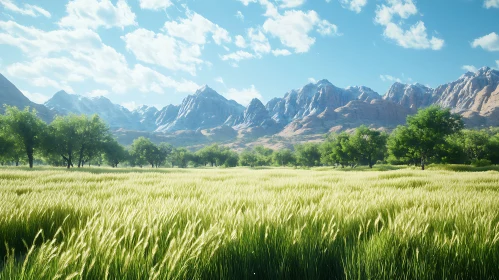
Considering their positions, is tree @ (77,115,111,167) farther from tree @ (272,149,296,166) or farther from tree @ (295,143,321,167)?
tree @ (272,149,296,166)

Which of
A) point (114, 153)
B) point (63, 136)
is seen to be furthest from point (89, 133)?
point (114, 153)

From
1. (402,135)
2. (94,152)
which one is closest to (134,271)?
(402,135)

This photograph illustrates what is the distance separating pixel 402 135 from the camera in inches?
1683

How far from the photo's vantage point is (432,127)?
125 feet

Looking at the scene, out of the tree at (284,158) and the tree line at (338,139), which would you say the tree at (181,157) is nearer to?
the tree at (284,158)

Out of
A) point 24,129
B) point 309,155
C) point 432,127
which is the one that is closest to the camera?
point 432,127

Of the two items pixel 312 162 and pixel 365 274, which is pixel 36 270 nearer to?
pixel 365 274

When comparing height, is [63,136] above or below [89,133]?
below

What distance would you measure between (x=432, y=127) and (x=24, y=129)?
2791 inches

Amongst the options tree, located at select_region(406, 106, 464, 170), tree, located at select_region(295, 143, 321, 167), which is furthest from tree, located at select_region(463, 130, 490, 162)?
tree, located at select_region(295, 143, 321, 167)

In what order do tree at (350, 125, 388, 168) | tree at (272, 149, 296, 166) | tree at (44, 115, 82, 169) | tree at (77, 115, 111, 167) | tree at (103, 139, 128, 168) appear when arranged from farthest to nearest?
tree at (272, 149, 296, 166) < tree at (103, 139, 128, 168) < tree at (350, 125, 388, 168) < tree at (77, 115, 111, 167) < tree at (44, 115, 82, 169)

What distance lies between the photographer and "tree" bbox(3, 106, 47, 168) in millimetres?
39812

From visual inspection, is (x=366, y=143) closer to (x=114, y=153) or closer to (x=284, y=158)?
(x=284, y=158)

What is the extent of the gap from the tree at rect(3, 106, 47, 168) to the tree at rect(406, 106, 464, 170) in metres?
68.1
